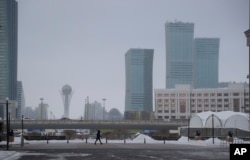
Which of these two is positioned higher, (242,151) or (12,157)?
(242,151)

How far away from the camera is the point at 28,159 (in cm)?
3166

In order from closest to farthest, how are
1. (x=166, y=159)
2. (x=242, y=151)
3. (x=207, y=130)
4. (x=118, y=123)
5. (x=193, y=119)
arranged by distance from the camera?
(x=242, y=151)
(x=166, y=159)
(x=207, y=130)
(x=193, y=119)
(x=118, y=123)

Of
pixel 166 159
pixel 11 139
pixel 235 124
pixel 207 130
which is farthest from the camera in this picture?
pixel 235 124

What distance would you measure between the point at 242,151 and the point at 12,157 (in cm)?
2318

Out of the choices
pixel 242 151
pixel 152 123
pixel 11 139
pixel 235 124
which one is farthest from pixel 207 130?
pixel 242 151

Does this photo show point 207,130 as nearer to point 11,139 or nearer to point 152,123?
point 11,139

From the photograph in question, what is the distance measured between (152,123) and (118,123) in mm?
10651

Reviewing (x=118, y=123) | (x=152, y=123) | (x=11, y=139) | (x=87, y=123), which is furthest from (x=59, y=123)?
(x=11, y=139)

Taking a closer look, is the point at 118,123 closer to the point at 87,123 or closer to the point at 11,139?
the point at 87,123

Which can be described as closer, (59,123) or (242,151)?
(242,151)

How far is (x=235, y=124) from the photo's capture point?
302 ft

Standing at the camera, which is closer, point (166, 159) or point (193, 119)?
point (166, 159)

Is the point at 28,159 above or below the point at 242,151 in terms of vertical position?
below

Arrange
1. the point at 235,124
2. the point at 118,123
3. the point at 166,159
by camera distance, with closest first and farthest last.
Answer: the point at 166,159 → the point at 235,124 → the point at 118,123
